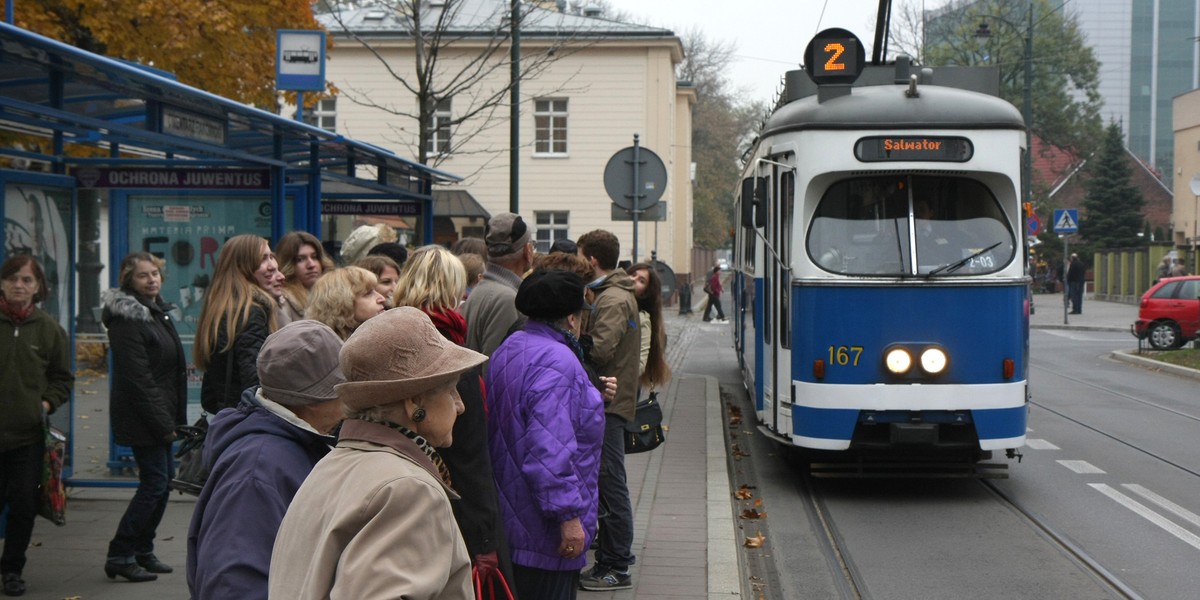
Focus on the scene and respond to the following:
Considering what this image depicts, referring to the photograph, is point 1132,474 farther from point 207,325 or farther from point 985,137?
point 207,325

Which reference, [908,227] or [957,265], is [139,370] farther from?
[957,265]

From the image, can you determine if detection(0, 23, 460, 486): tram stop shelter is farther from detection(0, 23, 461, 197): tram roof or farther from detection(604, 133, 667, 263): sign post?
detection(604, 133, 667, 263): sign post

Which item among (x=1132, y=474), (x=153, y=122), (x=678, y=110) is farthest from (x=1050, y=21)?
(x=153, y=122)

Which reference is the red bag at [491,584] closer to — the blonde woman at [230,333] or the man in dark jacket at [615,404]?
the blonde woman at [230,333]

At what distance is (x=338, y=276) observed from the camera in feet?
16.5

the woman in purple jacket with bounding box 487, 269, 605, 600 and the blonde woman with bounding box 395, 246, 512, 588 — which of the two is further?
the woman in purple jacket with bounding box 487, 269, 605, 600

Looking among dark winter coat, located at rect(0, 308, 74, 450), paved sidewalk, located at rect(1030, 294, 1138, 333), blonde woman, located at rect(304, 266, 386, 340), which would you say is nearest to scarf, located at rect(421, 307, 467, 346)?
blonde woman, located at rect(304, 266, 386, 340)

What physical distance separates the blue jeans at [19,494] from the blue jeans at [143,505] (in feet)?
1.44

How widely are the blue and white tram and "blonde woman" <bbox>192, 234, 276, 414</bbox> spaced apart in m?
4.88

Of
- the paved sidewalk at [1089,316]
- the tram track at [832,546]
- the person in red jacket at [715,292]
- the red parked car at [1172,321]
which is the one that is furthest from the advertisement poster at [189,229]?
the person in red jacket at [715,292]

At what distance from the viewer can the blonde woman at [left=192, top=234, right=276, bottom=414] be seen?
236 inches

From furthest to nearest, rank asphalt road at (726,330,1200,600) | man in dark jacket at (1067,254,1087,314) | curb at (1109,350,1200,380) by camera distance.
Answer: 1. man in dark jacket at (1067,254,1087,314)
2. curb at (1109,350,1200,380)
3. asphalt road at (726,330,1200,600)

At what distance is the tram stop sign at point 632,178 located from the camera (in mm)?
14055

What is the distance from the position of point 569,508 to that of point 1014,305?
622 centimetres
